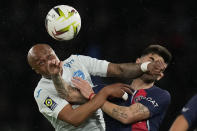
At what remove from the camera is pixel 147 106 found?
3.63m

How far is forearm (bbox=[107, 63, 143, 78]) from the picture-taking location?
3770 mm

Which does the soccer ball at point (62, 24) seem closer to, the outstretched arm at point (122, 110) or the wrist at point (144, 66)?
the outstretched arm at point (122, 110)

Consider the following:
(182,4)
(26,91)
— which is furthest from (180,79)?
(26,91)

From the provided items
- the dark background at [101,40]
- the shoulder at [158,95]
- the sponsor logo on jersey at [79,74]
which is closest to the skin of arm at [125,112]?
the shoulder at [158,95]

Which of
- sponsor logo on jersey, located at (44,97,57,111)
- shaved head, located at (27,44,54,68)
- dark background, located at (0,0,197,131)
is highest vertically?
shaved head, located at (27,44,54,68)

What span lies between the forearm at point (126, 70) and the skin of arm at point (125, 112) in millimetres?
336

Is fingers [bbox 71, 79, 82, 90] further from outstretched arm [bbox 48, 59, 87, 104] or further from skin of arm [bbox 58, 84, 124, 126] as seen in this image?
skin of arm [bbox 58, 84, 124, 126]

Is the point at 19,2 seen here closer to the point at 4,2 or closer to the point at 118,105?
the point at 4,2

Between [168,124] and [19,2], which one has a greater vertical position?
[19,2]

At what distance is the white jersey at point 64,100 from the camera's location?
12.2ft

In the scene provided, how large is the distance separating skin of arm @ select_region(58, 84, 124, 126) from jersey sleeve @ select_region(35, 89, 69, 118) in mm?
97

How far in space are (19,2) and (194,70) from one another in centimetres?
311

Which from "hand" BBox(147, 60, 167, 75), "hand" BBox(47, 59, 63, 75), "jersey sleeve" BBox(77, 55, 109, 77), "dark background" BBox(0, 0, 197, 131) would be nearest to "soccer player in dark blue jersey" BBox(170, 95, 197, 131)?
"hand" BBox(147, 60, 167, 75)

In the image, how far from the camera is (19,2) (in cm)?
690
